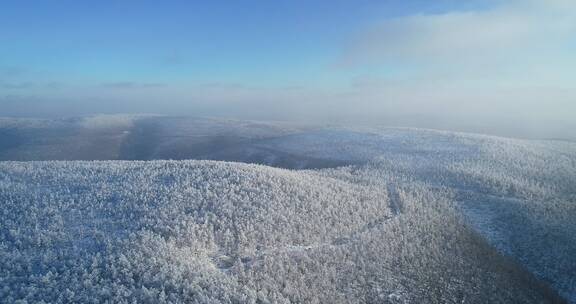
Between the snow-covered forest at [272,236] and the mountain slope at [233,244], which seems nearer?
the mountain slope at [233,244]

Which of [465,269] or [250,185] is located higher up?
[250,185]

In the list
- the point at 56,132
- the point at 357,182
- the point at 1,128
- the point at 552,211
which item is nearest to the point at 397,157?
the point at 357,182

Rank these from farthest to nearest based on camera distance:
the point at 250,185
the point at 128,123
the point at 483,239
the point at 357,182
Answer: the point at 128,123 → the point at 357,182 → the point at 250,185 → the point at 483,239

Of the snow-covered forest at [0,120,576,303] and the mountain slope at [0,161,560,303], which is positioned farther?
the snow-covered forest at [0,120,576,303]

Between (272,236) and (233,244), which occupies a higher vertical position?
(272,236)

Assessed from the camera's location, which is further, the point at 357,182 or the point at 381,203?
the point at 357,182

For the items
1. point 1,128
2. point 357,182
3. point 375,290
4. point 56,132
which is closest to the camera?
point 375,290

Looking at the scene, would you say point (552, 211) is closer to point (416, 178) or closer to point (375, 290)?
point (416, 178)

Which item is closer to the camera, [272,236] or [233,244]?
[233,244]
